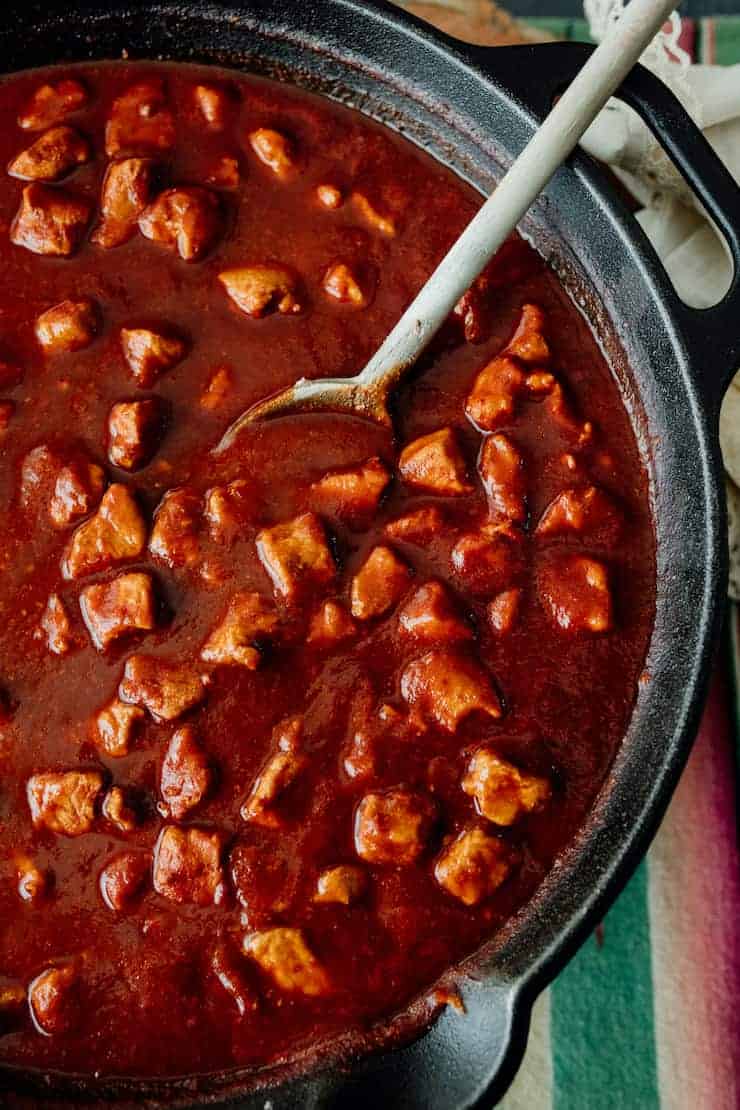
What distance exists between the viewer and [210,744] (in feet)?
7.20

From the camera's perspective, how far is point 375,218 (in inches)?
97.5

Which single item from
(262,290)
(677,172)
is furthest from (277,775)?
(677,172)

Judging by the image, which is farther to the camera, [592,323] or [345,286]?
[592,323]

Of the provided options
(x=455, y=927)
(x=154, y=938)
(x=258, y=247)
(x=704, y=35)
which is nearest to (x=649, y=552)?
(x=455, y=927)

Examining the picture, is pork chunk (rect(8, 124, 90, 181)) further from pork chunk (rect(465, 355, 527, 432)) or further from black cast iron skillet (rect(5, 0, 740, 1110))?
pork chunk (rect(465, 355, 527, 432))

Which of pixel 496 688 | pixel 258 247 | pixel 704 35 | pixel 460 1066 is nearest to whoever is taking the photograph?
pixel 460 1066

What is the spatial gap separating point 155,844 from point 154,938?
6.2 inches

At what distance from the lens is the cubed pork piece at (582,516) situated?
7.62 ft

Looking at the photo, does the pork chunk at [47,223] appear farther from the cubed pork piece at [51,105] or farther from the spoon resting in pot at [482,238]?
the spoon resting in pot at [482,238]

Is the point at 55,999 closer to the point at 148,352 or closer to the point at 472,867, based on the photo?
the point at 472,867

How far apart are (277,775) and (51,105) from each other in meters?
1.43

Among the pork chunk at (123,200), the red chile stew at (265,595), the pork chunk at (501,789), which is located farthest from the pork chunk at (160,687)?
the pork chunk at (123,200)

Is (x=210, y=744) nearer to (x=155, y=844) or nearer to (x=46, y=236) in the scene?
A: (x=155, y=844)

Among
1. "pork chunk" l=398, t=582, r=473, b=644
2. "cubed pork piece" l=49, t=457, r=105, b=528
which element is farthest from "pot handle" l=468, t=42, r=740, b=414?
"cubed pork piece" l=49, t=457, r=105, b=528
